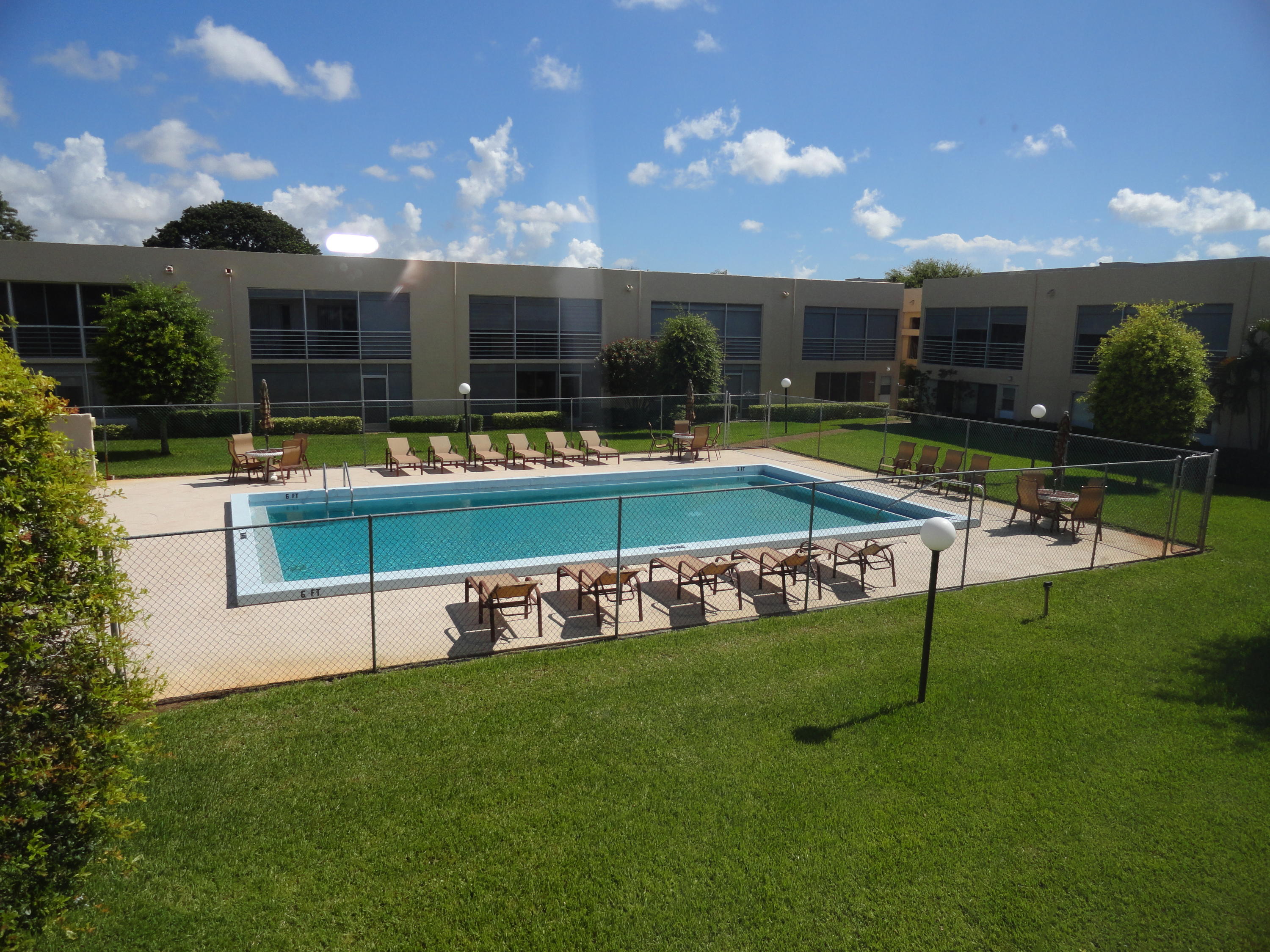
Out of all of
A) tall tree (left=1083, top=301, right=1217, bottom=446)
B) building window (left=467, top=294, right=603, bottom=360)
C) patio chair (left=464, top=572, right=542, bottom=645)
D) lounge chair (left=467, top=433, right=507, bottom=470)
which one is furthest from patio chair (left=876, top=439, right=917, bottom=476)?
building window (left=467, top=294, right=603, bottom=360)

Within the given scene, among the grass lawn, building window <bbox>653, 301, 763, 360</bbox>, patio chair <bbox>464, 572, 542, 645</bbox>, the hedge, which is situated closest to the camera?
the grass lawn

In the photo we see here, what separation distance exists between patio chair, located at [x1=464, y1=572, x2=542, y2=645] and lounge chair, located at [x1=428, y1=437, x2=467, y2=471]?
9.96m

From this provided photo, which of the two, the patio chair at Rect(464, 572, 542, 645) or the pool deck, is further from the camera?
the patio chair at Rect(464, 572, 542, 645)

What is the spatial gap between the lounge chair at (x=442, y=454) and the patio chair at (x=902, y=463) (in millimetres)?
10256

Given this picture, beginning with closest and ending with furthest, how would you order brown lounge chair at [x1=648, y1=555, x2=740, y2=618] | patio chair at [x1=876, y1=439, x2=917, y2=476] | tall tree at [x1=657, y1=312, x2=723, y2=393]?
brown lounge chair at [x1=648, y1=555, x2=740, y2=618] → patio chair at [x1=876, y1=439, x2=917, y2=476] → tall tree at [x1=657, y1=312, x2=723, y2=393]

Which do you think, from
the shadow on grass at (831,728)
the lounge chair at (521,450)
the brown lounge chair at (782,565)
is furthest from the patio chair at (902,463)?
the shadow on grass at (831,728)

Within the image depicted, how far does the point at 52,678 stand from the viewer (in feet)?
12.6

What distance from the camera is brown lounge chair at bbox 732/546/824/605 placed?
1004 cm

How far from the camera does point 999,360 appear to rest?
1179 inches

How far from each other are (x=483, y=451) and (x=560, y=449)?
2027 mm

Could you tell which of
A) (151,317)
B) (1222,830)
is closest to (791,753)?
Answer: (1222,830)

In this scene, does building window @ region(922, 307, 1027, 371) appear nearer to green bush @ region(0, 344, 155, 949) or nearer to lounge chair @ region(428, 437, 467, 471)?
lounge chair @ region(428, 437, 467, 471)

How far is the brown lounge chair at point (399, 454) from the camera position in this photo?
18.8 meters

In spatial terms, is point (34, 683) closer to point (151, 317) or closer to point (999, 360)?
point (151, 317)
